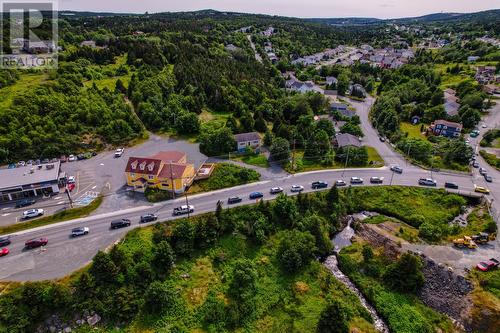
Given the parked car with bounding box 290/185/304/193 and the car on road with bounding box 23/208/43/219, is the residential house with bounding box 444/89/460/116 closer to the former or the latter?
the parked car with bounding box 290/185/304/193

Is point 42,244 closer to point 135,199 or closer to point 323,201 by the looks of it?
point 135,199

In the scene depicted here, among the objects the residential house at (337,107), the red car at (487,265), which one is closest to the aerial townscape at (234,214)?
the red car at (487,265)

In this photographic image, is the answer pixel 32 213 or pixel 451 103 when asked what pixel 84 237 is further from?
pixel 451 103

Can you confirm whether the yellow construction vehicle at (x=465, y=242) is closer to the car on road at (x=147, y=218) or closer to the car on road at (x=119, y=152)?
the car on road at (x=147, y=218)

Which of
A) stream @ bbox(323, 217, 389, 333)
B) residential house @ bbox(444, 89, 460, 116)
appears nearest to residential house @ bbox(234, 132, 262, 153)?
stream @ bbox(323, 217, 389, 333)

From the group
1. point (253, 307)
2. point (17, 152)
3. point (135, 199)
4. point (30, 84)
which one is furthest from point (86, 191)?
point (30, 84)
